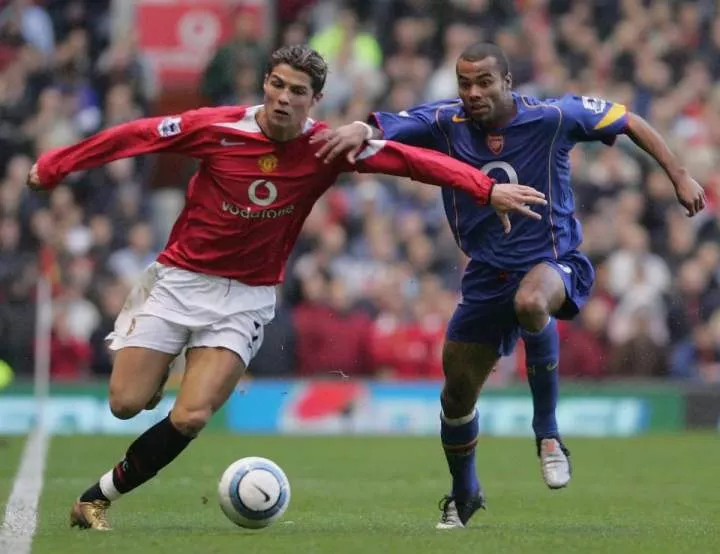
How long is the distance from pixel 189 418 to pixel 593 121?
2.75 metres

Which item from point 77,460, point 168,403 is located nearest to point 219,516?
point 77,460

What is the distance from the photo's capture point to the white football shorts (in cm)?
940

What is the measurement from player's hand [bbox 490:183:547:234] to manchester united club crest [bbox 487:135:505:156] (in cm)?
72

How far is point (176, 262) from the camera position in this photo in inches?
378

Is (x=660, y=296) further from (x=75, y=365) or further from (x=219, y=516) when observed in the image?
(x=219, y=516)

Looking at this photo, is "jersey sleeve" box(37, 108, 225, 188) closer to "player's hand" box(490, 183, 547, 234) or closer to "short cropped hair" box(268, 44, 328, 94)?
"short cropped hair" box(268, 44, 328, 94)

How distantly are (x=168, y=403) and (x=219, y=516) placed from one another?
7872 millimetres

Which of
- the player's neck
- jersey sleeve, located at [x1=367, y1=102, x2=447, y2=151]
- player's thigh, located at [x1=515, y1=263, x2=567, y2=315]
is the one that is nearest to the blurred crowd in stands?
jersey sleeve, located at [x1=367, y1=102, x2=447, y2=151]

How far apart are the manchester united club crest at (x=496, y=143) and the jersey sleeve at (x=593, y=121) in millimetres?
363

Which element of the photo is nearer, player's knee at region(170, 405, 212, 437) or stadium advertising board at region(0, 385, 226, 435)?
player's knee at region(170, 405, 212, 437)

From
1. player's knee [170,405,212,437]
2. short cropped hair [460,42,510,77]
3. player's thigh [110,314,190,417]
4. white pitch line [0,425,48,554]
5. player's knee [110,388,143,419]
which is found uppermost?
short cropped hair [460,42,510,77]

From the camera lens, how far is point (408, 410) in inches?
747

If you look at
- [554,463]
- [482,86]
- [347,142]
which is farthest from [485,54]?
[554,463]

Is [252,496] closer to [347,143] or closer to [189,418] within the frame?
[189,418]
